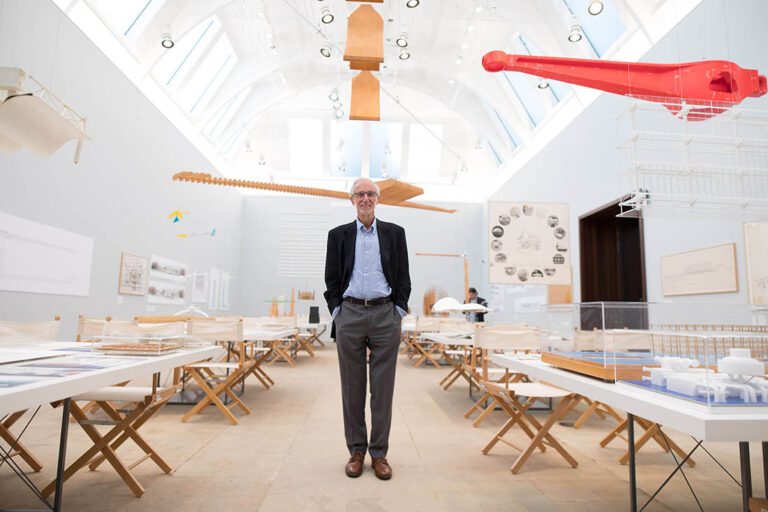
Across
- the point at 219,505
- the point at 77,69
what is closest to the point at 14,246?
the point at 77,69

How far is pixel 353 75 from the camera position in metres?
12.3

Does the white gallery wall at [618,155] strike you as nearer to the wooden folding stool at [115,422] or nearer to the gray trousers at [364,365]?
the gray trousers at [364,365]

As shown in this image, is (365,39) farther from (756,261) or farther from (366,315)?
(756,261)

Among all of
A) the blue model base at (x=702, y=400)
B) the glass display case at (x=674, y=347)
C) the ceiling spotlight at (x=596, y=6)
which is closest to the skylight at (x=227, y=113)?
the ceiling spotlight at (x=596, y=6)

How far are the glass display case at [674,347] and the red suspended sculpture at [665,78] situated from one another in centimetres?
120

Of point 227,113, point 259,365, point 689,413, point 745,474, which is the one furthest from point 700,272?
point 227,113

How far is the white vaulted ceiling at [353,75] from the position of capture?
25.4ft

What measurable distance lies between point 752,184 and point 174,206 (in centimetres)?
939

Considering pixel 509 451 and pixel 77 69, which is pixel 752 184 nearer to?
pixel 509 451

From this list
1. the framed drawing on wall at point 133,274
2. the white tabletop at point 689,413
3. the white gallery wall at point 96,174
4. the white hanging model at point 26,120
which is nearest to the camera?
the white tabletop at point 689,413

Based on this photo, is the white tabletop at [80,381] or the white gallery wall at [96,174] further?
the white gallery wall at [96,174]

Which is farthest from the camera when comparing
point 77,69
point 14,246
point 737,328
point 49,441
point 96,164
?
point 96,164

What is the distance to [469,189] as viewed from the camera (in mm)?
15062

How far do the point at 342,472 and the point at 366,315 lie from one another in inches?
33.2
